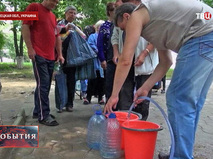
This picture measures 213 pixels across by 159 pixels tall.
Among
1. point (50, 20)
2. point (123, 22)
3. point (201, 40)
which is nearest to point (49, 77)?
point (50, 20)

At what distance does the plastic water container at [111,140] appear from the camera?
93.8 inches

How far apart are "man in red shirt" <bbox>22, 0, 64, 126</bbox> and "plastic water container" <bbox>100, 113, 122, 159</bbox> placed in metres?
1.18

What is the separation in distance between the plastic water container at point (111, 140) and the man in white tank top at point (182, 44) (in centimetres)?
61

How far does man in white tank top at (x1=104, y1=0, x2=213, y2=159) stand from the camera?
72.1 inches

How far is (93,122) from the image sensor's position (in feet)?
9.05

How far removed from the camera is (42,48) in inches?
134

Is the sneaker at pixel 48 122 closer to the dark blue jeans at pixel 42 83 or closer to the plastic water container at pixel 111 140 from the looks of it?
the dark blue jeans at pixel 42 83

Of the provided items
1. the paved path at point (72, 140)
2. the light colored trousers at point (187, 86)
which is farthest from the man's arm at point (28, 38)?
the light colored trousers at point (187, 86)

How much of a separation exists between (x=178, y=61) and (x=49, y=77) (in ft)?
6.95

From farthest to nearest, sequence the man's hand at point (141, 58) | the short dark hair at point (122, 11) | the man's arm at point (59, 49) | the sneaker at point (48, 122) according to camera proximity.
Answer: the man's arm at point (59, 49) → the sneaker at point (48, 122) → the man's hand at point (141, 58) → the short dark hair at point (122, 11)

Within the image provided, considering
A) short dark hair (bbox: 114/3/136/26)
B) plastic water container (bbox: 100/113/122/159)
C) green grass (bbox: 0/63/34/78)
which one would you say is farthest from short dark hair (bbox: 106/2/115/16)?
green grass (bbox: 0/63/34/78)

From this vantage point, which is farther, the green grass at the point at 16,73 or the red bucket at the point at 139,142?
the green grass at the point at 16,73

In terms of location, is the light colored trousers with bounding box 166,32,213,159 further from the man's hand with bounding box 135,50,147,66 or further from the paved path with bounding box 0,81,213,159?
the man's hand with bounding box 135,50,147,66

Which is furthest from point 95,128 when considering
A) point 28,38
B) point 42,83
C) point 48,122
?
point 28,38
